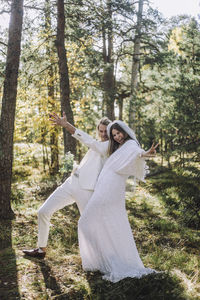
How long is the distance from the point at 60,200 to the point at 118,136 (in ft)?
4.21

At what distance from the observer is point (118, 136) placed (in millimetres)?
4078

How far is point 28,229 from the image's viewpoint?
19.5 feet

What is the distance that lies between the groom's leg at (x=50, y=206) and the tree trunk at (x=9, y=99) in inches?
94.4

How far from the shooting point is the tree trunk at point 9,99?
6211mm

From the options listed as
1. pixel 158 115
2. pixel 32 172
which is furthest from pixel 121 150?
pixel 32 172

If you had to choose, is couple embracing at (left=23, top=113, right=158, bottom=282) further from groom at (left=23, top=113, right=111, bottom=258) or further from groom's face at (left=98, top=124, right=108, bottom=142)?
groom's face at (left=98, top=124, right=108, bottom=142)

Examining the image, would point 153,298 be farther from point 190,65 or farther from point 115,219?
point 190,65

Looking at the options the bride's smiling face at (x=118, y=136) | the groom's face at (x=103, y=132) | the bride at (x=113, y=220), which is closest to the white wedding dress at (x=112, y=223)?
the bride at (x=113, y=220)

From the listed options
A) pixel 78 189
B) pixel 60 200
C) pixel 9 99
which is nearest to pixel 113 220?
pixel 78 189

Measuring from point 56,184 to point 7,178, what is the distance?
4098 mm

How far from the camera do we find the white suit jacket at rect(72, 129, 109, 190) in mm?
4242

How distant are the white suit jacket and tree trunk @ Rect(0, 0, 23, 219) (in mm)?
2455

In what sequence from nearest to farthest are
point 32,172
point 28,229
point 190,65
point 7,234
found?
point 7,234, point 28,229, point 190,65, point 32,172

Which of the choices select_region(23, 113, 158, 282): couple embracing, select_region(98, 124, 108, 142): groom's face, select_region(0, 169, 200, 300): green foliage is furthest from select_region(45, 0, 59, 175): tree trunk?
select_region(23, 113, 158, 282): couple embracing
